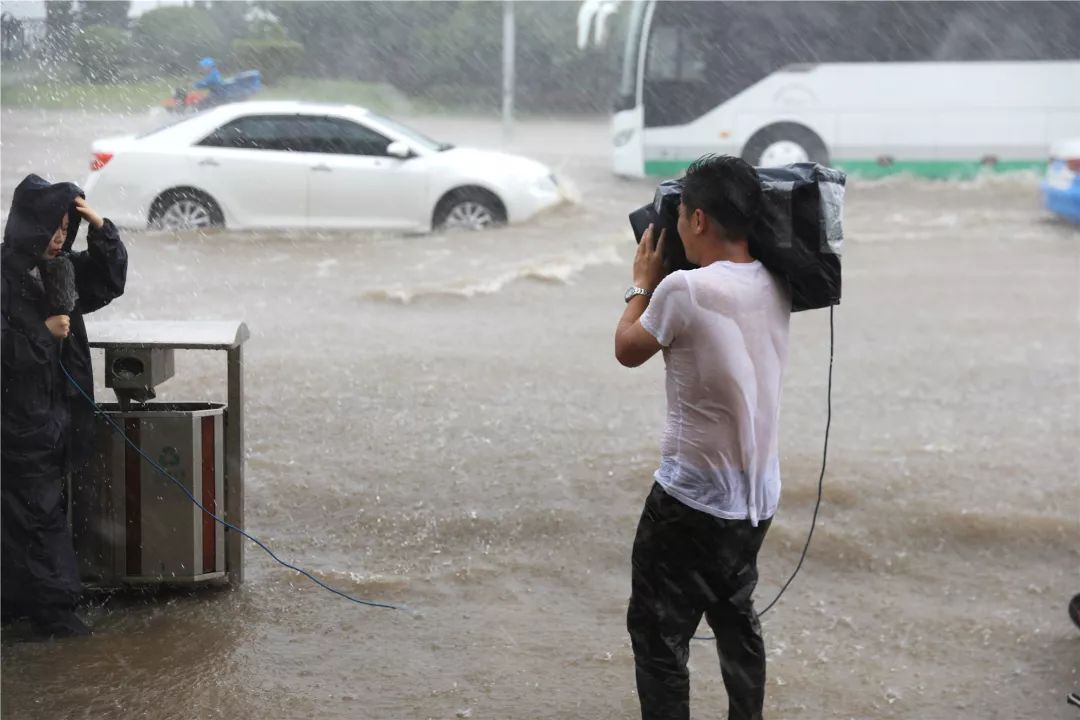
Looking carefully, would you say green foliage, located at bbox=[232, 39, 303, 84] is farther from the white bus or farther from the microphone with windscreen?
the microphone with windscreen

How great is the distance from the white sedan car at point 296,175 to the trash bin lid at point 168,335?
7624 mm

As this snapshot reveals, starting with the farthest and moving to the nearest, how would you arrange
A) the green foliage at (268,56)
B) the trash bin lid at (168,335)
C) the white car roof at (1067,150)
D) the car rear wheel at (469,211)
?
the green foliage at (268,56), the white car roof at (1067,150), the car rear wheel at (469,211), the trash bin lid at (168,335)

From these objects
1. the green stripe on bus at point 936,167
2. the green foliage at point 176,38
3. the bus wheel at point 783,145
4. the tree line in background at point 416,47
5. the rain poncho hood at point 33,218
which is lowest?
the rain poncho hood at point 33,218

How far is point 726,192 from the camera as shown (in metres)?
2.85

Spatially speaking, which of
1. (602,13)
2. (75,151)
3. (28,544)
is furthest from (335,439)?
(602,13)

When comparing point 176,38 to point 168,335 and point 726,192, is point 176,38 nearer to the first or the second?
point 168,335

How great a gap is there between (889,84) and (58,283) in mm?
15086

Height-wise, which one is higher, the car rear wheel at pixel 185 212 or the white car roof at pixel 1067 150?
the white car roof at pixel 1067 150

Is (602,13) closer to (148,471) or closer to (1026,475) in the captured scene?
(1026,475)

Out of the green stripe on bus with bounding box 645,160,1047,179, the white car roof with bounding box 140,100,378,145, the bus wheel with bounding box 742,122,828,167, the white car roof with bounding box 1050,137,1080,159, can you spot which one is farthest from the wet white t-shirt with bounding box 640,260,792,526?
the bus wheel with bounding box 742,122,828,167

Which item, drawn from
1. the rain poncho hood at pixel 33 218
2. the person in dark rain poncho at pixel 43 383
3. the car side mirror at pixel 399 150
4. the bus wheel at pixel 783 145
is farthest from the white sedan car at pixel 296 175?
the rain poncho hood at pixel 33 218

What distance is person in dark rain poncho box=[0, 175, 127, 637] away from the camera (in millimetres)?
3695

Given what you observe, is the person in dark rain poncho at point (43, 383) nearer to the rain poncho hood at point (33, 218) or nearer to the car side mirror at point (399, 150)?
the rain poncho hood at point (33, 218)

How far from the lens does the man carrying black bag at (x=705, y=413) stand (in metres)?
2.83
